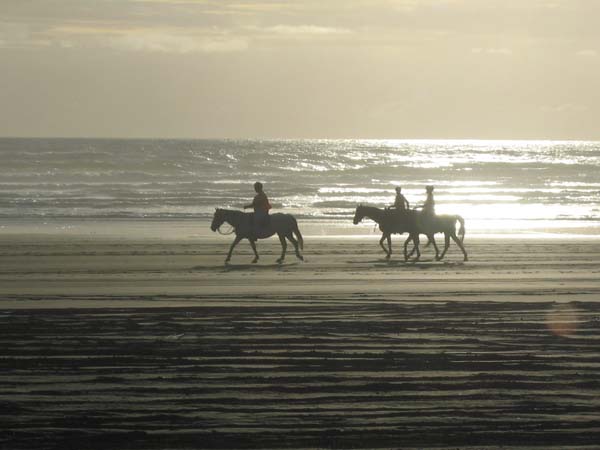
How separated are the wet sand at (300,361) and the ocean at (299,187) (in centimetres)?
1514

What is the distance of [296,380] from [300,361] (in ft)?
2.29

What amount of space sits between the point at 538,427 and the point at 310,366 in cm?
224

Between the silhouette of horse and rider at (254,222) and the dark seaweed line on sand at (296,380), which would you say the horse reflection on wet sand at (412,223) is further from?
the dark seaweed line on sand at (296,380)

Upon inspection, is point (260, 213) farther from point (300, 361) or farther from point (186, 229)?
point (300, 361)

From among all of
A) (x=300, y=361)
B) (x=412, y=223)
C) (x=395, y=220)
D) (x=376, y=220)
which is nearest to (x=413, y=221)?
(x=412, y=223)

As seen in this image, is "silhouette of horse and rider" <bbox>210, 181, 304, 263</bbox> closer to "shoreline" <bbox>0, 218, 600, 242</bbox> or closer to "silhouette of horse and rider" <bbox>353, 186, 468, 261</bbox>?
"silhouette of horse and rider" <bbox>353, 186, 468, 261</bbox>

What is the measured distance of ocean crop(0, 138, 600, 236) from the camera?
3516 centimetres

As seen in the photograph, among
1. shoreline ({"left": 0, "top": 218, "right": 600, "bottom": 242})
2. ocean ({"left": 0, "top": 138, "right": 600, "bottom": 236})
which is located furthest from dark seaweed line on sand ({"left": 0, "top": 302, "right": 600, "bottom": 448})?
ocean ({"left": 0, "top": 138, "right": 600, "bottom": 236})

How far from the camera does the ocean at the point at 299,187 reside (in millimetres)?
35156

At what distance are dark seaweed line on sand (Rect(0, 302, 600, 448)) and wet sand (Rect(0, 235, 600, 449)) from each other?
2 cm

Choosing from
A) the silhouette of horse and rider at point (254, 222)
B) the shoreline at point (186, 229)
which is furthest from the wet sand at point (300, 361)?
the shoreline at point (186, 229)

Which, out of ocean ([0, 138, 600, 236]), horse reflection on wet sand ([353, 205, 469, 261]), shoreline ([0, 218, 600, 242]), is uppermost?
horse reflection on wet sand ([353, 205, 469, 261])

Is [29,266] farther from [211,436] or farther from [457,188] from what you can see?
[457,188]

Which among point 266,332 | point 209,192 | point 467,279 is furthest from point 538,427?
point 209,192
